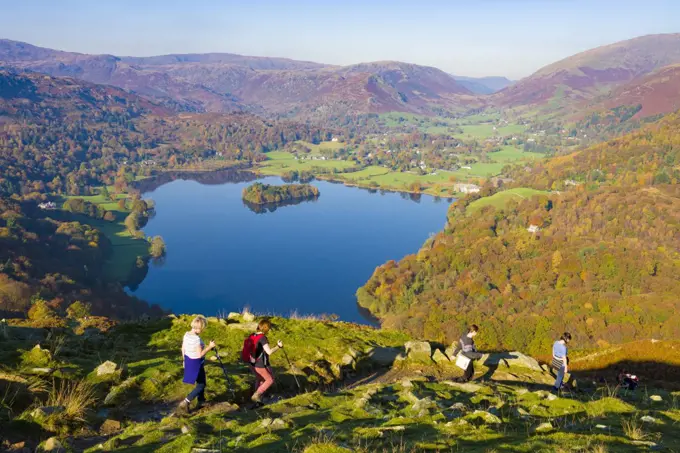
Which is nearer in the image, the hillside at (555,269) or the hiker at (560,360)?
the hiker at (560,360)

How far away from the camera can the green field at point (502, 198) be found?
15875 centimetres

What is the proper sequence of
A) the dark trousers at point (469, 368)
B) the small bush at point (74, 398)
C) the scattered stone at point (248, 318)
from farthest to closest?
the scattered stone at point (248, 318), the dark trousers at point (469, 368), the small bush at point (74, 398)

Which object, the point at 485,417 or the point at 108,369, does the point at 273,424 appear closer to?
the point at 485,417

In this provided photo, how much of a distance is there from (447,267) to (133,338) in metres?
107

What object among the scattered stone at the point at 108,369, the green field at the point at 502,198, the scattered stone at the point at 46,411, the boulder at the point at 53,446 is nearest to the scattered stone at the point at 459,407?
the boulder at the point at 53,446

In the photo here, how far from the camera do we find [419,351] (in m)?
16.6

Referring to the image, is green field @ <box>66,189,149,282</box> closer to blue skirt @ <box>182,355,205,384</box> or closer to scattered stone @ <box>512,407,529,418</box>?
blue skirt @ <box>182,355,205,384</box>

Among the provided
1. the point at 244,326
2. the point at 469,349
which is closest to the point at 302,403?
the point at 469,349

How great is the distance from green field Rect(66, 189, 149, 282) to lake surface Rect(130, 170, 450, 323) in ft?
22.6

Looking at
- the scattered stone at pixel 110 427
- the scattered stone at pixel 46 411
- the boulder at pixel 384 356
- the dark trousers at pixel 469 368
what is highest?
the scattered stone at pixel 46 411

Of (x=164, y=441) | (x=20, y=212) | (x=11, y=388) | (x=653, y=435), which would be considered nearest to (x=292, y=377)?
(x=164, y=441)

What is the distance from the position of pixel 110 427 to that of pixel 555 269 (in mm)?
113813

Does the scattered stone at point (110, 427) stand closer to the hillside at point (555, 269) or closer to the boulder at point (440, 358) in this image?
the boulder at point (440, 358)

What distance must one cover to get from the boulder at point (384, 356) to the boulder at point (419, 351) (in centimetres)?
37
